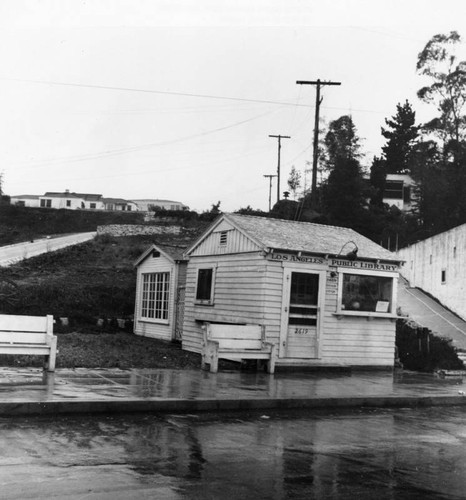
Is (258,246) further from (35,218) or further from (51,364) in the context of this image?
(35,218)

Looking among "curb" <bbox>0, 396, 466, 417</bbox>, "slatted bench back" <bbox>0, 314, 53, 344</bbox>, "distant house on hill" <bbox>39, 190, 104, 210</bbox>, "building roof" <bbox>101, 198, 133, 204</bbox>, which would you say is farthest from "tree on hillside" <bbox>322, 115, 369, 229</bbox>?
"building roof" <bbox>101, 198, 133, 204</bbox>

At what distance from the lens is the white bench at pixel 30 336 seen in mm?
11984

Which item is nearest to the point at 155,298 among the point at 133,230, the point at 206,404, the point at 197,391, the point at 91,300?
the point at 91,300

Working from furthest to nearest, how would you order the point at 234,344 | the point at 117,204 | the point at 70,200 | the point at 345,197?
the point at 117,204, the point at 70,200, the point at 345,197, the point at 234,344

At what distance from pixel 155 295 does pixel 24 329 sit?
34.0 ft

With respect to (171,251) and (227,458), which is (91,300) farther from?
(227,458)

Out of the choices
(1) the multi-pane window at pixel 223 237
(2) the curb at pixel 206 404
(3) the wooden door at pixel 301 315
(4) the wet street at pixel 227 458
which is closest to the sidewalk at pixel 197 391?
(2) the curb at pixel 206 404

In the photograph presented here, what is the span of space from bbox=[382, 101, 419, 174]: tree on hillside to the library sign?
57461 mm

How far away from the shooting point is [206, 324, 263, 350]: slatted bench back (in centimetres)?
1385

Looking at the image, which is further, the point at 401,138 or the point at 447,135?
the point at 401,138

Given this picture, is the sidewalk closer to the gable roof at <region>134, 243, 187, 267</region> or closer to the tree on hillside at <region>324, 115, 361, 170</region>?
the gable roof at <region>134, 243, 187, 267</region>

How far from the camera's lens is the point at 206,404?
401 inches

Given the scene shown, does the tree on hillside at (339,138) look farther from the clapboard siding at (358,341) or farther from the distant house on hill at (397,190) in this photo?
the clapboard siding at (358,341)

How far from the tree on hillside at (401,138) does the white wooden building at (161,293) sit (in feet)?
174
